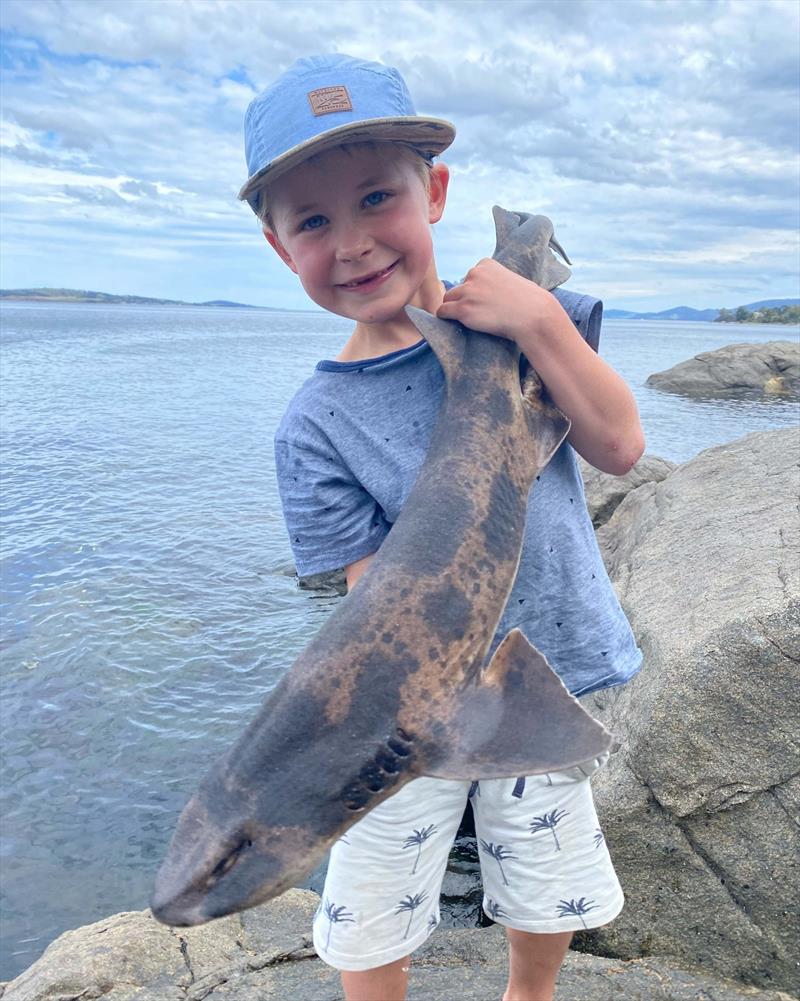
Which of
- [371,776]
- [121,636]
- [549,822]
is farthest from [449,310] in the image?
[121,636]

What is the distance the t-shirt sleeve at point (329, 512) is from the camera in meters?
2.81

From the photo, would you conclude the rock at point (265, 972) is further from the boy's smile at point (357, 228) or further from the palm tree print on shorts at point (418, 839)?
the boy's smile at point (357, 228)

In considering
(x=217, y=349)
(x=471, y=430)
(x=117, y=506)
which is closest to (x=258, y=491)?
(x=117, y=506)

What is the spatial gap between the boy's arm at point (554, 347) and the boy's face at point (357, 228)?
20 centimetres

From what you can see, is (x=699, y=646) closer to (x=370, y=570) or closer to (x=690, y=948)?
(x=690, y=948)

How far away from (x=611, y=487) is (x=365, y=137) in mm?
8177

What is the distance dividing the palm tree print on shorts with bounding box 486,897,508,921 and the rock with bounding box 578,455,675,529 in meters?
7.06

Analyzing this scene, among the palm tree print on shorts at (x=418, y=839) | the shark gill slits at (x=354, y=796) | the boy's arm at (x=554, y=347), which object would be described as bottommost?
the palm tree print on shorts at (x=418, y=839)

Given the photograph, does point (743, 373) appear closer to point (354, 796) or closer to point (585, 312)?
point (585, 312)

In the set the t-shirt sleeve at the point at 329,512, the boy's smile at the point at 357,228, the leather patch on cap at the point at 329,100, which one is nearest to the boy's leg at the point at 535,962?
the t-shirt sleeve at the point at 329,512

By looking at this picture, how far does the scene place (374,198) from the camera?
2.57 m

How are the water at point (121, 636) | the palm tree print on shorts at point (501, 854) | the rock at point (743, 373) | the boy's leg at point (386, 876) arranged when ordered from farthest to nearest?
1. the rock at point (743, 373)
2. the water at point (121, 636)
3. the palm tree print on shorts at point (501, 854)
4. the boy's leg at point (386, 876)

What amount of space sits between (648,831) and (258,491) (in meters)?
13.2

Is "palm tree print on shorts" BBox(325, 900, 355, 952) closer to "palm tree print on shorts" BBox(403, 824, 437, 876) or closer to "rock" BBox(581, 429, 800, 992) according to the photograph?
"palm tree print on shorts" BBox(403, 824, 437, 876)
